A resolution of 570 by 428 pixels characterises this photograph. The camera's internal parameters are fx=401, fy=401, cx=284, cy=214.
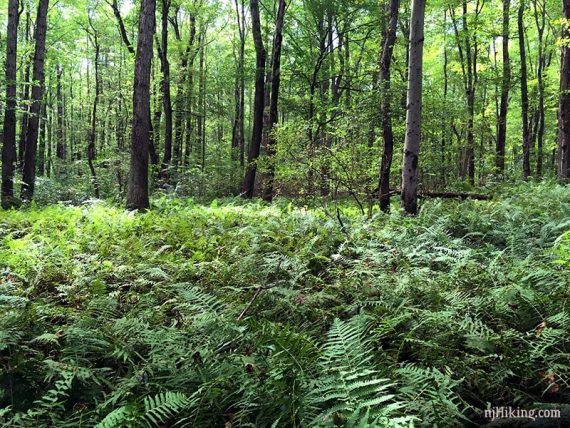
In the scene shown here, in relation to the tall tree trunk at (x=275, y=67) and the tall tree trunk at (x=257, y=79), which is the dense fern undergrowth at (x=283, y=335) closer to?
the tall tree trunk at (x=275, y=67)

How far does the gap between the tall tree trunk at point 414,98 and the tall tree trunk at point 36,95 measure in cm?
931

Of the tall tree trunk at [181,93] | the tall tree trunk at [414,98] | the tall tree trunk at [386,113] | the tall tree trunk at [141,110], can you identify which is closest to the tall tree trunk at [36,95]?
the tall tree trunk at [141,110]

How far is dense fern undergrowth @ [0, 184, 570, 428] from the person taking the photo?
2021 mm

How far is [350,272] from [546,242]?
2.54 metres

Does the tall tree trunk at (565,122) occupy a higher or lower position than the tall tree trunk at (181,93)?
lower

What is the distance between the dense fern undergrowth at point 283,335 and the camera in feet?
6.63

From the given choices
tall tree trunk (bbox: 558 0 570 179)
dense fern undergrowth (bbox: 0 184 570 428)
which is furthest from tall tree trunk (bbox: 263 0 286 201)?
A: tall tree trunk (bbox: 558 0 570 179)

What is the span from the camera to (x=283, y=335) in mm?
2363

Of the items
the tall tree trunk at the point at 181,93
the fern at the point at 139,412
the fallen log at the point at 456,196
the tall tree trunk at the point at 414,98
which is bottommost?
the fern at the point at 139,412

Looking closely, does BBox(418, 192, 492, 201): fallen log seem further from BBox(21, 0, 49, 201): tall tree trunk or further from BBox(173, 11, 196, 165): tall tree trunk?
BBox(173, 11, 196, 165): tall tree trunk

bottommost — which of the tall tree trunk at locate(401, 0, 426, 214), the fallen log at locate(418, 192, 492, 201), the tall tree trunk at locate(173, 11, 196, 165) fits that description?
the fallen log at locate(418, 192, 492, 201)

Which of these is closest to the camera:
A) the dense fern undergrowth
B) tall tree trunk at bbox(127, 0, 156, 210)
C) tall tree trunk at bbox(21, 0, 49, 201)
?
the dense fern undergrowth

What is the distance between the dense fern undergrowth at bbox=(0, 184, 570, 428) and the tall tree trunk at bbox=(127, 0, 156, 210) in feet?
12.6

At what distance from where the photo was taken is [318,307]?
3438 mm
